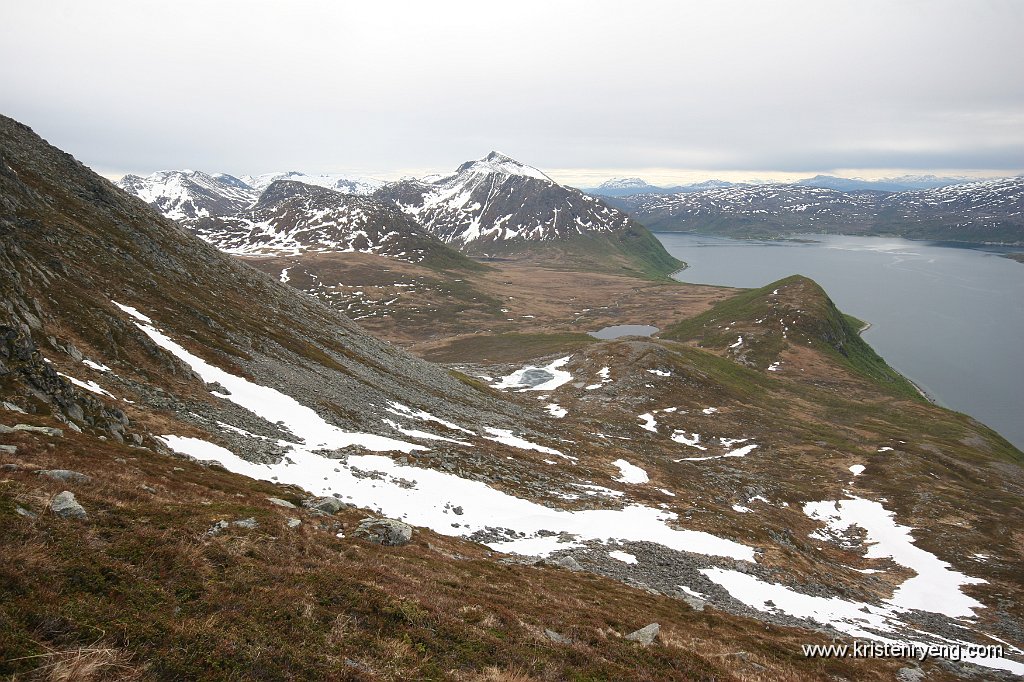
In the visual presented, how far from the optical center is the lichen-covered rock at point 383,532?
20.1 m

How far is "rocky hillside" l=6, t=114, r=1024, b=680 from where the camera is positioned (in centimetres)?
1064

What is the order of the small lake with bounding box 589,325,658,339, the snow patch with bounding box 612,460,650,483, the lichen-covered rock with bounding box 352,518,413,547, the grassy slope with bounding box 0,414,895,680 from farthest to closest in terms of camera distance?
the small lake with bounding box 589,325,658,339 → the snow patch with bounding box 612,460,650,483 → the lichen-covered rock with bounding box 352,518,413,547 → the grassy slope with bounding box 0,414,895,680

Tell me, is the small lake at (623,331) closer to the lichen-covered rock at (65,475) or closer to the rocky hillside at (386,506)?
the rocky hillside at (386,506)

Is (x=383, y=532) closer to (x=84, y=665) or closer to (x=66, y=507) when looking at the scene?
(x=66, y=507)

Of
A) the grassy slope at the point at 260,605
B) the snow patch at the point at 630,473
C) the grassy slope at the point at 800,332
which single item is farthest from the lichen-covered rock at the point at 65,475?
the grassy slope at the point at 800,332

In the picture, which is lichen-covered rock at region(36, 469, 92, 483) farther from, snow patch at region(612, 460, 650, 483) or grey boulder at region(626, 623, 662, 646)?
snow patch at region(612, 460, 650, 483)

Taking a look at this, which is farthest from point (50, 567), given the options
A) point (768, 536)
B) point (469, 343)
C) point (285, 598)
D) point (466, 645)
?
point (469, 343)

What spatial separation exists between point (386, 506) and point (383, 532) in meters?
8.86

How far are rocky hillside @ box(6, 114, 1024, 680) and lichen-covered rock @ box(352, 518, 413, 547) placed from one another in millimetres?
129

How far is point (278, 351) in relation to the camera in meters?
53.9

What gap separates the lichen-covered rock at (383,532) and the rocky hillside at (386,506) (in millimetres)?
129

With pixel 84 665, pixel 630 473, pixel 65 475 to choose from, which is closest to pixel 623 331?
pixel 630 473

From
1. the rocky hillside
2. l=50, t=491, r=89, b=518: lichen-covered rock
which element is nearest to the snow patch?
the rocky hillside

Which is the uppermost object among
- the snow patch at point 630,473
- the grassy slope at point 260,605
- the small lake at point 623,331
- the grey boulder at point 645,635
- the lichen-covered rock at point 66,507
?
the lichen-covered rock at point 66,507
